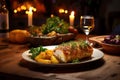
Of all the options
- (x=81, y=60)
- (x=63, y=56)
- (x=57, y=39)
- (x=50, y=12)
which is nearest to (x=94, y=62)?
(x=81, y=60)

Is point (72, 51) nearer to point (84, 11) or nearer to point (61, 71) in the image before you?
point (61, 71)

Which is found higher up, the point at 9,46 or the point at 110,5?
the point at 110,5

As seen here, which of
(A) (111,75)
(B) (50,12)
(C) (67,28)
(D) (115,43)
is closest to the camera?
(A) (111,75)

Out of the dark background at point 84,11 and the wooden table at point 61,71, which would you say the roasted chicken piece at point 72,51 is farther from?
the dark background at point 84,11

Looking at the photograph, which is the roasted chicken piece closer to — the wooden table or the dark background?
the wooden table

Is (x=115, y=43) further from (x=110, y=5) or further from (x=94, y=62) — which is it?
(x=110, y=5)

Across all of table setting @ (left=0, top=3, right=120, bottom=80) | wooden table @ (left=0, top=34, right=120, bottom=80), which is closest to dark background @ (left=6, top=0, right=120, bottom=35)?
table setting @ (left=0, top=3, right=120, bottom=80)
